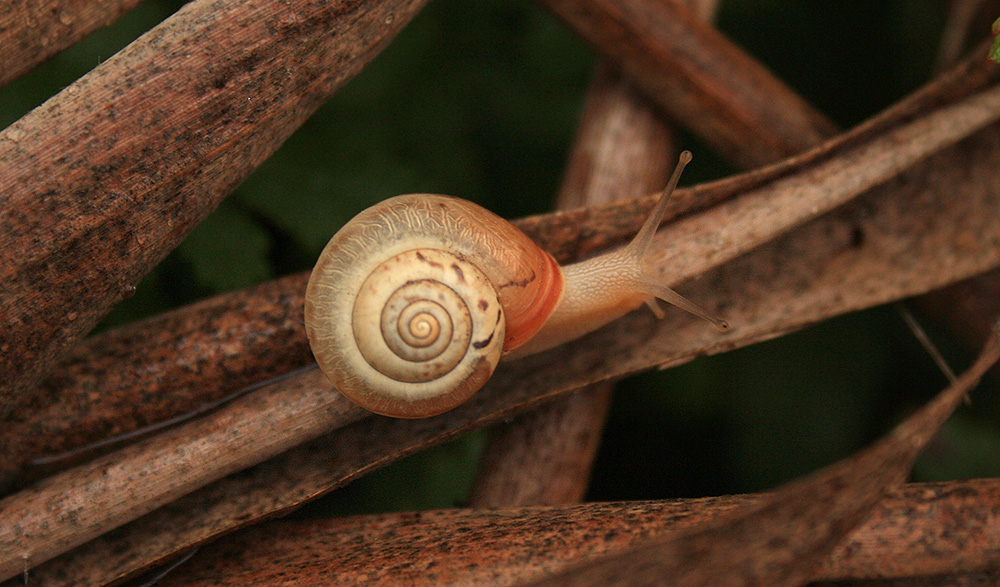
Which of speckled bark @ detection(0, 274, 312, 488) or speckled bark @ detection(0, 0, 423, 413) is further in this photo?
speckled bark @ detection(0, 274, 312, 488)

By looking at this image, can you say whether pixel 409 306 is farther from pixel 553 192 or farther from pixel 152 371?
pixel 553 192

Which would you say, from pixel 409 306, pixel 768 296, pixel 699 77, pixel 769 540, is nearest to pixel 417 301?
pixel 409 306

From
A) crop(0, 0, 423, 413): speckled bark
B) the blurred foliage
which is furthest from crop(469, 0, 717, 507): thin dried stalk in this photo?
crop(0, 0, 423, 413): speckled bark

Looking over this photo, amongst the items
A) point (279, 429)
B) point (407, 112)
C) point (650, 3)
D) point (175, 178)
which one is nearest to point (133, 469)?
point (279, 429)

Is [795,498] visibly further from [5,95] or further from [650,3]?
[5,95]

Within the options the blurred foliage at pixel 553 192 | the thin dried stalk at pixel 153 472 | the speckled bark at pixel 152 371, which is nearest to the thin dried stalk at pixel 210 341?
the speckled bark at pixel 152 371

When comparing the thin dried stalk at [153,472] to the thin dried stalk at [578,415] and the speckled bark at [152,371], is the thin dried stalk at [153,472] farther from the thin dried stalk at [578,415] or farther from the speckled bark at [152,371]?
the thin dried stalk at [578,415]

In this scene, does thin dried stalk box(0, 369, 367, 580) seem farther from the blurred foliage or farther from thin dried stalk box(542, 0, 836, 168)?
thin dried stalk box(542, 0, 836, 168)
